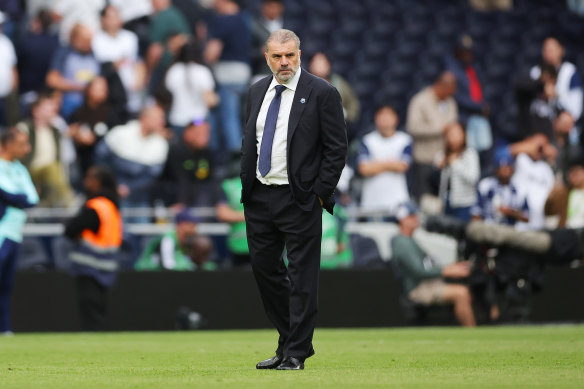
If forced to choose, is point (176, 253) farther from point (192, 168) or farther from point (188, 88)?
point (188, 88)

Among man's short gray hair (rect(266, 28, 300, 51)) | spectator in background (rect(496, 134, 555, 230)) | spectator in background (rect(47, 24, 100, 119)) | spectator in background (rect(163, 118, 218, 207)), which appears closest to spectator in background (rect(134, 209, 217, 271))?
spectator in background (rect(163, 118, 218, 207))

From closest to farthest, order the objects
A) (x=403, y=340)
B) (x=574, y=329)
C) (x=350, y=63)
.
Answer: (x=403, y=340), (x=574, y=329), (x=350, y=63)

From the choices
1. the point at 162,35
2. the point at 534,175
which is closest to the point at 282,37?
the point at 534,175

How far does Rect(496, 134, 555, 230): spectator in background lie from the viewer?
1602 cm

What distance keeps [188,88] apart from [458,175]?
12.6ft

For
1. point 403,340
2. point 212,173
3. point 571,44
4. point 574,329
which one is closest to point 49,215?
point 212,173

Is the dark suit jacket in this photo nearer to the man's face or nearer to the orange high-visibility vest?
the man's face

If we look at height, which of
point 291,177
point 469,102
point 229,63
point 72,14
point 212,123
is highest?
point 72,14

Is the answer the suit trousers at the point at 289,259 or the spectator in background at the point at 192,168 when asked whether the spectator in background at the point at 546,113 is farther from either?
the suit trousers at the point at 289,259

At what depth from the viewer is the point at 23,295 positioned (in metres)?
14.8

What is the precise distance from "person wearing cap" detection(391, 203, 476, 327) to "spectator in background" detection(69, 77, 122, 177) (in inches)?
163

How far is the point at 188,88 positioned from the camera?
16.8m

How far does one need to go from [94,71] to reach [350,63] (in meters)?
5.28

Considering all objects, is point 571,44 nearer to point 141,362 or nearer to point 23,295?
point 23,295
